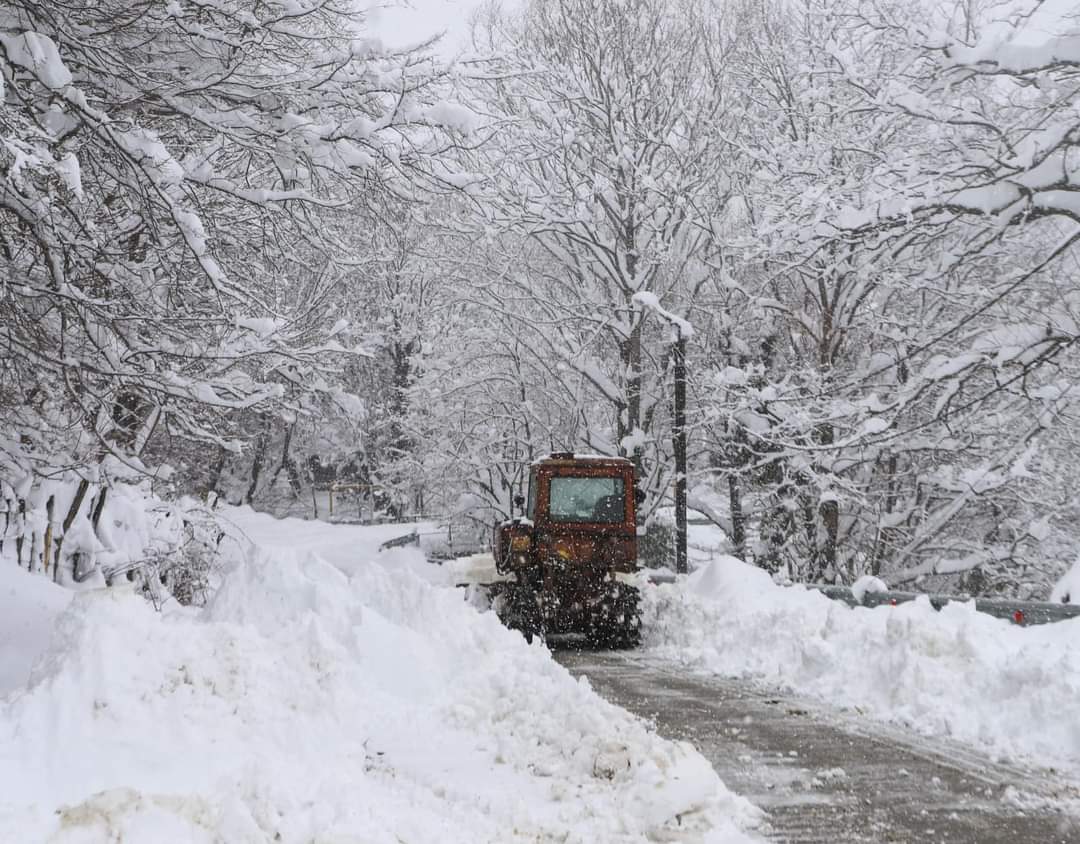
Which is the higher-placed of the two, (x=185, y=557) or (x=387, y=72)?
(x=387, y=72)

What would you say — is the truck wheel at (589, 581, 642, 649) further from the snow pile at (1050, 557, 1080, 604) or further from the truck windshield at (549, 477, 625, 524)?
the snow pile at (1050, 557, 1080, 604)

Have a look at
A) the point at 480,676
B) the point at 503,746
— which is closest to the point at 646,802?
the point at 503,746

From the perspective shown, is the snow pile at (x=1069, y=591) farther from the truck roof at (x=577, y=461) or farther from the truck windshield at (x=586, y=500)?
the truck roof at (x=577, y=461)

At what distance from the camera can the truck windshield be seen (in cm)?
1489

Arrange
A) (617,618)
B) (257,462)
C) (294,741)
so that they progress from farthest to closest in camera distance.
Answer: (257,462)
(617,618)
(294,741)

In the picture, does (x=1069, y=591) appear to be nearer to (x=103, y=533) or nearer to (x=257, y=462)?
(x=103, y=533)

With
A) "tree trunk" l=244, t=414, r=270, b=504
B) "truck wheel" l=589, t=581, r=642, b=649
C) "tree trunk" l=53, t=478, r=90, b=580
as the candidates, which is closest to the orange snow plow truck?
"truck wheel" l=589, t=581, r=642, b=649

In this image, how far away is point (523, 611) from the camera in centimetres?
1402

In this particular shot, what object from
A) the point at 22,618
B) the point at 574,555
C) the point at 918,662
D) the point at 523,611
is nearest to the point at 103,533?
the point at 22,618

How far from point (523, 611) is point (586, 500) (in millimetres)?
2002

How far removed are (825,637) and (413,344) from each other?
109 ft

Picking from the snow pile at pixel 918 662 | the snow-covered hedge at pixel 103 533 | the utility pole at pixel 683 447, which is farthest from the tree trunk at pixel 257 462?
the snow pile at pixel 918 662

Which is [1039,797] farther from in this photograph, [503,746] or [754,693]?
[754,693]

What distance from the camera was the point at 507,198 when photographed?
22.3m
